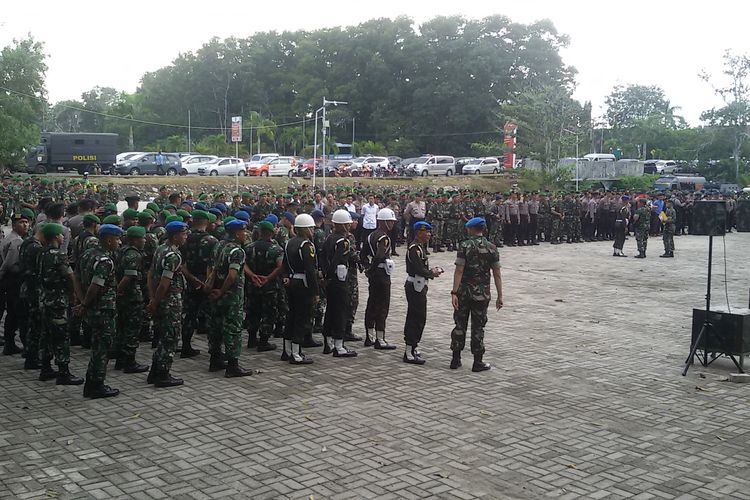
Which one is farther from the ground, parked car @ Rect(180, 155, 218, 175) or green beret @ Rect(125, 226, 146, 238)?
parked car @ Rect(180, 155, 218, 175)

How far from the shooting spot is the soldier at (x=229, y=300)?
25.8 ft

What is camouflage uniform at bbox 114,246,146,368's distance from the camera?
7719mm

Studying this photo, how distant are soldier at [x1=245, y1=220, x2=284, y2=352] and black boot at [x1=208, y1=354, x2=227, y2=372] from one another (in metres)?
1.11

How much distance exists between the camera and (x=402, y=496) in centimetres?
511

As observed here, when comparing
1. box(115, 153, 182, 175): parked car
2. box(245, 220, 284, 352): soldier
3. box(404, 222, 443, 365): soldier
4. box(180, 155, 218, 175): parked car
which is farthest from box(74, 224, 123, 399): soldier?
box(180, 155, 218, 175): parked car

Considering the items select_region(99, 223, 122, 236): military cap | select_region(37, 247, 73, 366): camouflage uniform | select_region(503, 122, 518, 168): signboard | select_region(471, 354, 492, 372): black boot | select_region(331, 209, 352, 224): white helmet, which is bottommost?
select_region(471, 354, 492, 372): black boot

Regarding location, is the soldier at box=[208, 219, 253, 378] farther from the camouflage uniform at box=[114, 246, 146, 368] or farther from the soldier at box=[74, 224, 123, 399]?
the soldier at box=[74, 224, 123, 399]

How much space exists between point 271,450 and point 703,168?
5509 centimetres

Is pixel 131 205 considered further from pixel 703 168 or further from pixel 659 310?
pixel 703 168

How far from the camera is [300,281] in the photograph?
27.9 feet

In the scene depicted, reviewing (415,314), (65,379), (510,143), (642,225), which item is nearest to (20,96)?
(510,143)

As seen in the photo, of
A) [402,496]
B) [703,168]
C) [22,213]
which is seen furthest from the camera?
[703,168]

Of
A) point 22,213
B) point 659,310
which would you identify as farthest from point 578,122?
point 22,213

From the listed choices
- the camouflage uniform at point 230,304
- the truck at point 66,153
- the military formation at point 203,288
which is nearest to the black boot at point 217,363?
the military formation at point 203,288
